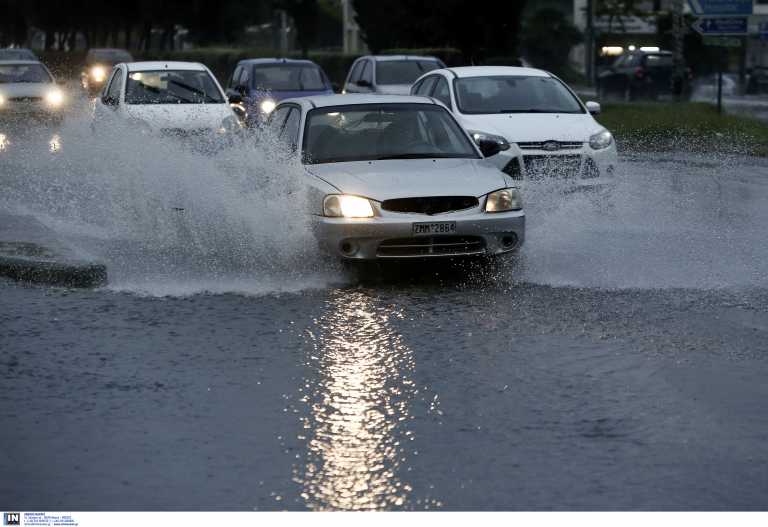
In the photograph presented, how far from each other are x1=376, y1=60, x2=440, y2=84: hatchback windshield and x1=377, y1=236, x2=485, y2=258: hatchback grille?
17.6m

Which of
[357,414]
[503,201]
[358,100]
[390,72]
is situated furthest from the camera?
[390,72]

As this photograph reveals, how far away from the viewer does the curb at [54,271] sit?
36.2 ft

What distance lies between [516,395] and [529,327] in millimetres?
1892

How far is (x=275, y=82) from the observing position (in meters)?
28.2

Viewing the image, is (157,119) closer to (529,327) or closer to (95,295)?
(95,295)

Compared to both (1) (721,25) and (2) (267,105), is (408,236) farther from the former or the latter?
(1) (721,25)

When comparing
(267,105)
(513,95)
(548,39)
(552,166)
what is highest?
(513,95)

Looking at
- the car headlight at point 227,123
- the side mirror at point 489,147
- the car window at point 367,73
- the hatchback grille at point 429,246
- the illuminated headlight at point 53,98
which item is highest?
the side mirror at point 489,147

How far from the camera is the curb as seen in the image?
36.2 feet

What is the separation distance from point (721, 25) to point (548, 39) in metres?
52.6

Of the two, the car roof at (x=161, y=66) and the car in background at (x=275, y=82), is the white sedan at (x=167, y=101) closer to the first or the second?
the car roof at (x=161, y=66)

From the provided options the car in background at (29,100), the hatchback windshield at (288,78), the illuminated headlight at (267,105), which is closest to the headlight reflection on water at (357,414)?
the illuminated headlight at (267,105)

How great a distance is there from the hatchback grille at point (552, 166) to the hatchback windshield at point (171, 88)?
736 centimetres

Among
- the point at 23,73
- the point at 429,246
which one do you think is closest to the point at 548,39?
the point at 23,73
